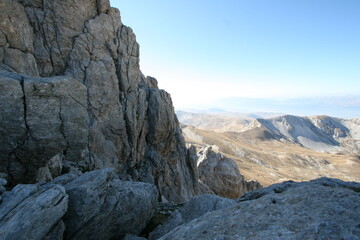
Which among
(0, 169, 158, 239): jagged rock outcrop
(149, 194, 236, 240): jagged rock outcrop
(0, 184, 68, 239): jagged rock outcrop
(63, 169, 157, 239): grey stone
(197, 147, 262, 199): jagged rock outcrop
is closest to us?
(0, 184, 68, 239): jagged rock outcrop

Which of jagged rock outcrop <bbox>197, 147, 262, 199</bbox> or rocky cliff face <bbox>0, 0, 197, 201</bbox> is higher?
rocky cliff face <bbox>0, 0, 197, 201</bbox>

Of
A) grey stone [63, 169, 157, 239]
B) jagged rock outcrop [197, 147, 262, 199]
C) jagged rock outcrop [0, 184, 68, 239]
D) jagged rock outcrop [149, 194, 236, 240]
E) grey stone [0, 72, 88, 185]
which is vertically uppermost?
grey stone [0, 72, 88, 185]

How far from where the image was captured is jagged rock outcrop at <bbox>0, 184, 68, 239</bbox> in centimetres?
1070

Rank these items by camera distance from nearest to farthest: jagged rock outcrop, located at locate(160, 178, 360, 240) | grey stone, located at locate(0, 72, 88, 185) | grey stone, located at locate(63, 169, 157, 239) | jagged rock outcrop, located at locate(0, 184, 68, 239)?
jagged rock outcrop, located at locate(160, 178, 360, 240), jagged rock outcrop, located at locate(0, 184, 68, 239), grey stone, located at locate(63, 169, 157, 239), grey stone, located at locate(0, 72, 88, 185)

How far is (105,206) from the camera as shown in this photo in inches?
675

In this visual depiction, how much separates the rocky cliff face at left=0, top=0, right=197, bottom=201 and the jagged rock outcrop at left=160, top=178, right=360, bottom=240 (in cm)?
1339

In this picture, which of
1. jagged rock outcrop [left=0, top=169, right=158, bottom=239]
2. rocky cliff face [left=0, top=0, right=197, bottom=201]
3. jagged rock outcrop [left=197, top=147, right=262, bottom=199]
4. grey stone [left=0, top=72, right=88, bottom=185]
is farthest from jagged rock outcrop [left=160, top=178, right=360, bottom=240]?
jagged rock outcrop [left=197, top=147, right=262, bottom=199]

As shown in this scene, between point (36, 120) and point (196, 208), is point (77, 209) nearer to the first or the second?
point (36, 120)

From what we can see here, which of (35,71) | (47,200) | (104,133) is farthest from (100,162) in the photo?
(47,200)

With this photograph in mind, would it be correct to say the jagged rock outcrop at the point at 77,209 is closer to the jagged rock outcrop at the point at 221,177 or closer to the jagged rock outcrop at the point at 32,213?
the jagged rock outcrop at the point at 32,213

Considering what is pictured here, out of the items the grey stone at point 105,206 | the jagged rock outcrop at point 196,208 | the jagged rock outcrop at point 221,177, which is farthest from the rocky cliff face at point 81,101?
the jagged rock outcrop at point 221,177

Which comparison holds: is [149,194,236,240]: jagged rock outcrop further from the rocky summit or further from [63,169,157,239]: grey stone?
[63,169,157,239]: grey stone

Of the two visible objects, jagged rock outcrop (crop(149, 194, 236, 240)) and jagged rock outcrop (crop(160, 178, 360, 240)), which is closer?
jagged rock outcrop (crop(160, 178, 360, 240))

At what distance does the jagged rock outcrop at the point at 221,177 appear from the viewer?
75250mm
